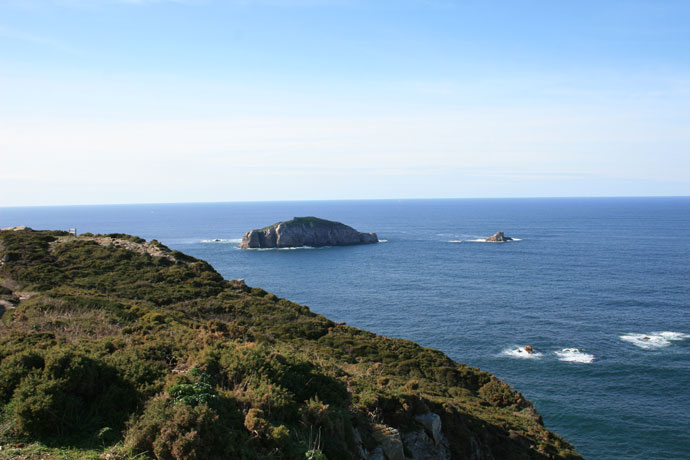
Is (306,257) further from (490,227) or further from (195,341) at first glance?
(195,341)

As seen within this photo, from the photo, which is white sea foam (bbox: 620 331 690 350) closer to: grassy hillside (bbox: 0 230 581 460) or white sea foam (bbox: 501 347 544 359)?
white sea foam (bbox: 501 347 544 359)

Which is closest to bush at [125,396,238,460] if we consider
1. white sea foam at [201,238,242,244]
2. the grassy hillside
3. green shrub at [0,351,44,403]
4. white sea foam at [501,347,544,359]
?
the grassy hillside

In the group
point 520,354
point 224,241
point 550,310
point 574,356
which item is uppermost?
point 224,241

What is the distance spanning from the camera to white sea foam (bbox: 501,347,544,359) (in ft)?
169

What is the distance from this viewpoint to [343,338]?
35.9 meters

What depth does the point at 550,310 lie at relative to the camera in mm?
69125

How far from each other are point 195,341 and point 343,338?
2095cm

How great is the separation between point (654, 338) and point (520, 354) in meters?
17.6

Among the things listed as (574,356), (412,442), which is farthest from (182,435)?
(574,356)

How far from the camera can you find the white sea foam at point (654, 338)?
53.3m

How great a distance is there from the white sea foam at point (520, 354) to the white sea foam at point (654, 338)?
12.4m

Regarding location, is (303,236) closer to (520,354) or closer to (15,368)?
(520,354)

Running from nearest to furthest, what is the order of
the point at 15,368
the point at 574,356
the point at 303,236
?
the point at 15,368 < the point at 574,356 < the point at 303,236

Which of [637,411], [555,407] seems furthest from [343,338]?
[637,411]
